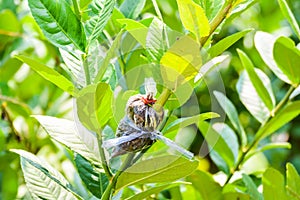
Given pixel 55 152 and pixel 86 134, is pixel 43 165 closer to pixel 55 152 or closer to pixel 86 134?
pixel 86 134

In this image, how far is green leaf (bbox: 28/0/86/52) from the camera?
1.97 feet

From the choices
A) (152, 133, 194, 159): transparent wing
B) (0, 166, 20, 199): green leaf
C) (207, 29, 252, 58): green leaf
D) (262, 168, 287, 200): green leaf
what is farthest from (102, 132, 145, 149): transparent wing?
(0, 166, 20, 199): green leaf

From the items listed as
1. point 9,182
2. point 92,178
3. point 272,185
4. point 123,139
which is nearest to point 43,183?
point 92,178

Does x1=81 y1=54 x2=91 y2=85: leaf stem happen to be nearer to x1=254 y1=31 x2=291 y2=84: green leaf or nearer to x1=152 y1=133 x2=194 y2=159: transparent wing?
x1=152 y1=133 x2=194 y2=159: transparent wing

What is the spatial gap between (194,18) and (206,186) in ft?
1.26

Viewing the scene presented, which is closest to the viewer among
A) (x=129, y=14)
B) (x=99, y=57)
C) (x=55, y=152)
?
(x=99, y=57)

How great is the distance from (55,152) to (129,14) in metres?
0.46

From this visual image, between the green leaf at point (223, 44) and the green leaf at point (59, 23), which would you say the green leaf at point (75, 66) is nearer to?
the green leaf at point (59, 23)

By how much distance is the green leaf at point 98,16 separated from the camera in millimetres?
589

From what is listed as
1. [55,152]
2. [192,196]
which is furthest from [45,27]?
[55,152]

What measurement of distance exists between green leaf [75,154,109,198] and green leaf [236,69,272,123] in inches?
13.3

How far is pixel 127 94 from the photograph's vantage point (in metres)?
0.59

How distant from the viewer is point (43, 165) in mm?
636

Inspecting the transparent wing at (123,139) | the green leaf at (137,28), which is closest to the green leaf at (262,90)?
the green leaf at (137,28)
